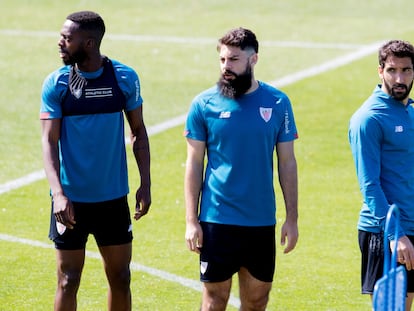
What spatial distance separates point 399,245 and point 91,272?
3.73 meters

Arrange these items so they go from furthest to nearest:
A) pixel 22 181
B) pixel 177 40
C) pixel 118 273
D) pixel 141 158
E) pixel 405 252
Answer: pixel 177 40 < pixel 22 181 < pixel 141 158 < pixel 118 273 < pixel 405 252

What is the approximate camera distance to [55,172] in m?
7.60

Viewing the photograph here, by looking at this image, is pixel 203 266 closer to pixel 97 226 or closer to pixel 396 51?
pixel 97 226

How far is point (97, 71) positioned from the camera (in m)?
7.76

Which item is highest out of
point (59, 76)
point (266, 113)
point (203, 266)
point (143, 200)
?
point (59, 76)

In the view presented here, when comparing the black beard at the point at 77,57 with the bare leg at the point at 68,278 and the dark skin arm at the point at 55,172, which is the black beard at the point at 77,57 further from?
the bare leg at the point at 68,278

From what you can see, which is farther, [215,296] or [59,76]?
[59,76]

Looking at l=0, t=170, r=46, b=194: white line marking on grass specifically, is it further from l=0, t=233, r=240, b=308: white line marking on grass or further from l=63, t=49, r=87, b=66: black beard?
l=63, t=49, r=87, b=66: black beard

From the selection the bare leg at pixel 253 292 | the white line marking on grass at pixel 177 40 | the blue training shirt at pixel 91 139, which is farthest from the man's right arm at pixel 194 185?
the white line marking on grass at pixel 177 40

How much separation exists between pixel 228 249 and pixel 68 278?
1.24m

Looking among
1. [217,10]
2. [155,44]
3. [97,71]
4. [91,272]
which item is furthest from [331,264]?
[217,10]

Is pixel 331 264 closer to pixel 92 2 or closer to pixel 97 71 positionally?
pixel 97 71

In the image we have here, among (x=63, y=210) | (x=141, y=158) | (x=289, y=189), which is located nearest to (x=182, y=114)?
(x=141, y=158)

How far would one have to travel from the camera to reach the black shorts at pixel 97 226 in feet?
25.7
